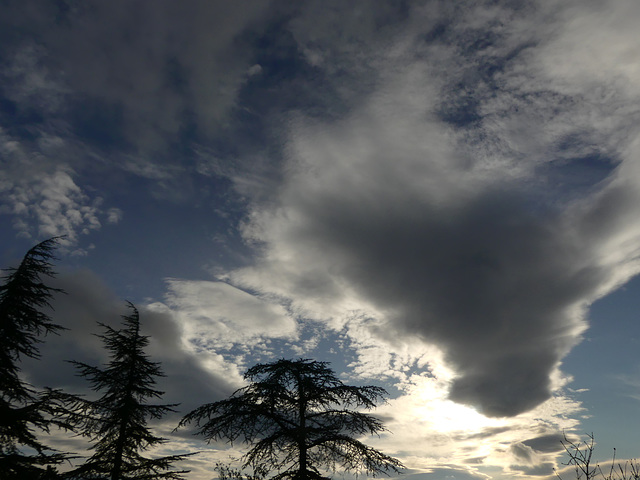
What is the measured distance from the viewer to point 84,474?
1989cm

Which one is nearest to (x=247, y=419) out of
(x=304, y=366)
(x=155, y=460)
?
(x=304, y=366)

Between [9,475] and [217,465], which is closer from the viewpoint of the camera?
[9,475]

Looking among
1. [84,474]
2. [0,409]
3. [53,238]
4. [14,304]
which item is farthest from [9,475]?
[53,238]

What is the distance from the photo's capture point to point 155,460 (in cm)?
2117

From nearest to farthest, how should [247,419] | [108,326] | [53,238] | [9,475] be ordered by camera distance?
[9,475], [53,238], [247,419], [108,326]

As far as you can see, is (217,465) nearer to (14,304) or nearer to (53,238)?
(14,304)

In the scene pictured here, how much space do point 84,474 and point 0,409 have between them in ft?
28.1

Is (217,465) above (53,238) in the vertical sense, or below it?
below

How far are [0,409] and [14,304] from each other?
4.85m

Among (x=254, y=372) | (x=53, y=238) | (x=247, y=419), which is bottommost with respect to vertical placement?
(x=247, y=419)

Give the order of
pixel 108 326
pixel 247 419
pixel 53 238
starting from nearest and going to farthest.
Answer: pixel 53 238 < pixel 247 419 < pixel 108 326

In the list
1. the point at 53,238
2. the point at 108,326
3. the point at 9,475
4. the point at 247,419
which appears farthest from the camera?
the point at 108,326

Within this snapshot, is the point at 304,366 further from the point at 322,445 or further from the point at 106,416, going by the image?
the point at 106,416

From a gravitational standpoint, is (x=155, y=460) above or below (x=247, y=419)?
below
